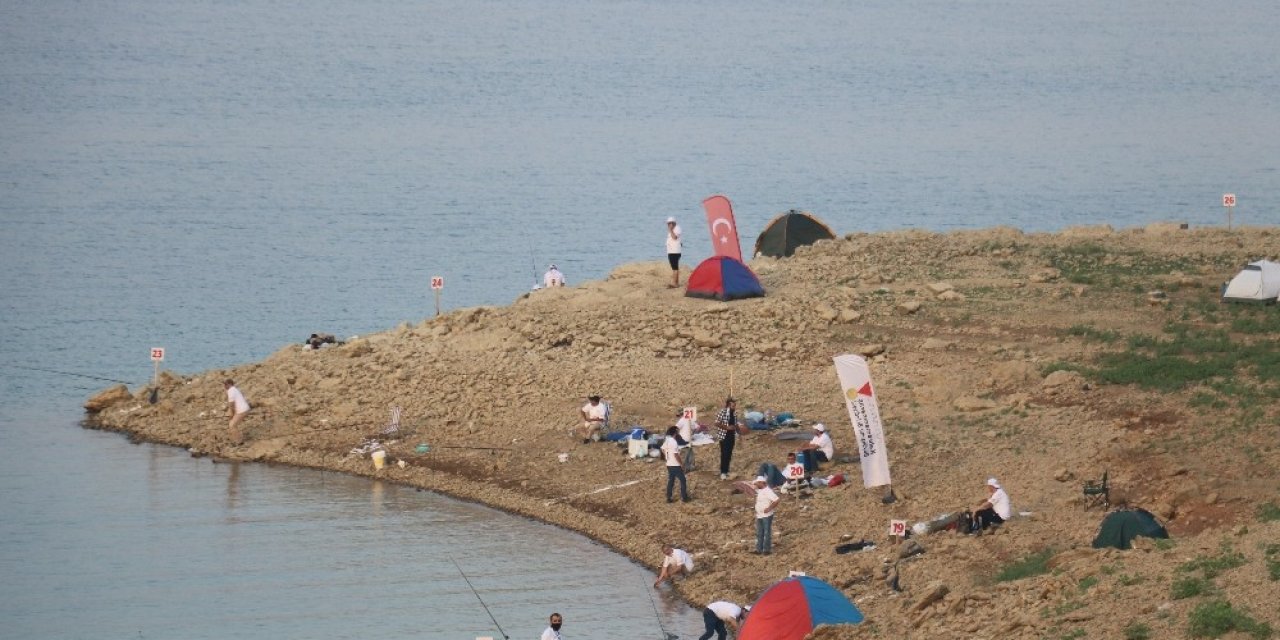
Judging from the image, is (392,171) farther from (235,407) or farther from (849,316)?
(235,407)

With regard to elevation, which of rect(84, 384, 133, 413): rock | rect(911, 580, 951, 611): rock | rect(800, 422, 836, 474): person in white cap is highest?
rect(84, 384, 133, 413): rock

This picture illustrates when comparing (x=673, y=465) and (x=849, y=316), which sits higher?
(x=849, y=316)

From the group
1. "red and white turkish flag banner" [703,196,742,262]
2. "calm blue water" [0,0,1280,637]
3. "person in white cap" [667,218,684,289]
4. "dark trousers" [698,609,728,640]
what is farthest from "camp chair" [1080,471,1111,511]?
"red and white turkish flag banner" [703,196,742,262]

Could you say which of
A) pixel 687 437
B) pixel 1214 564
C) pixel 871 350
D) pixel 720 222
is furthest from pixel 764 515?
pixel 720 222

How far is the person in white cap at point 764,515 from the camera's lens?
28.5 m

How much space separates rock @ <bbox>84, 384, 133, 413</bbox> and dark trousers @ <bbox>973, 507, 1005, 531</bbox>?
1938 centimetres

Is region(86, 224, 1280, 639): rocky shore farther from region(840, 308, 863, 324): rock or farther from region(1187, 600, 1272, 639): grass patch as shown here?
region(1187, 600, 1272, 639): grass patch

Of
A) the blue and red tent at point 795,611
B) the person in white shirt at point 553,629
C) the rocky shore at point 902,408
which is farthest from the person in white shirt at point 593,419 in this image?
the blue and red tent at point 795,611

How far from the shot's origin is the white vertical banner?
29.2m

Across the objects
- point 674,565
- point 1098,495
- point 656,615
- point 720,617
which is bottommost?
point 656,615

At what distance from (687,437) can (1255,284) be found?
514 inches

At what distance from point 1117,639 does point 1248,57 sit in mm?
124213

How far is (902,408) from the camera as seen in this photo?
3419 cm

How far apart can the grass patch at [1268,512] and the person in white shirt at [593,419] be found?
39.6ft
